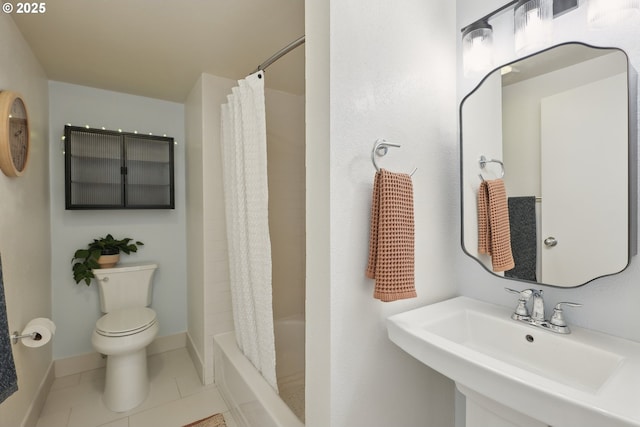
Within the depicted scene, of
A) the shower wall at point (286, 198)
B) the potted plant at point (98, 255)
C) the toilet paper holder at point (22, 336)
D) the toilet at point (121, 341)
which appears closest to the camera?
the toilet paper holder at point (22, 336)

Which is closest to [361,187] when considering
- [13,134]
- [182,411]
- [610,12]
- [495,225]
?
[495,225]

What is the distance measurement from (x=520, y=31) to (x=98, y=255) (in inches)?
119

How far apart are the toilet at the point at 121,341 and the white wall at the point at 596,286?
2195 mm

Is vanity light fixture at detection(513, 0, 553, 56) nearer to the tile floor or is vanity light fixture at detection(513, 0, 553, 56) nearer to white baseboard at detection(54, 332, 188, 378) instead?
the tile floor

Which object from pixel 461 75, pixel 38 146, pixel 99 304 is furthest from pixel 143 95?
pixel 461 75

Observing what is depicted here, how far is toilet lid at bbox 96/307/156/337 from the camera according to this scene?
2.02 m

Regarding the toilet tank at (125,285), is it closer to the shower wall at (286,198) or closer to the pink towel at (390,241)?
the shower wall at (286,198)

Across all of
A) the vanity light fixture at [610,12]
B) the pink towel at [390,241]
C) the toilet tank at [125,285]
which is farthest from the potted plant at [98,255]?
the vanity light fixture at [610,12]

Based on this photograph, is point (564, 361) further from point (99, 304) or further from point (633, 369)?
point (99, 304)

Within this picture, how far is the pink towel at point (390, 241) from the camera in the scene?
1.03 metres

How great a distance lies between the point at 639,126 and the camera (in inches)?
36.7

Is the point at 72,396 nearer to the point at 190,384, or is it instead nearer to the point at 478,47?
the point at 190,384

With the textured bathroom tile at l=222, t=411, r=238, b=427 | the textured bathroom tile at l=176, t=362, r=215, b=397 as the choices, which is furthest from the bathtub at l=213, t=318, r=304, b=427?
the textured bathroom tile at l=176, t=362, r=215, b=397

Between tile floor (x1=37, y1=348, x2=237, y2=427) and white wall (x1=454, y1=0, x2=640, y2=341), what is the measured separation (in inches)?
74.7
